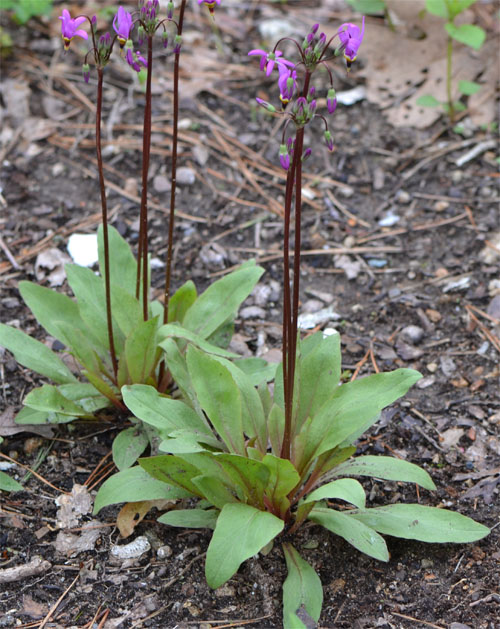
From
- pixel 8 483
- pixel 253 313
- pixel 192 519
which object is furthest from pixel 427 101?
pixel 8 483

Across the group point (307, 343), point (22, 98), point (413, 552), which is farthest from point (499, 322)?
point (22, 98)

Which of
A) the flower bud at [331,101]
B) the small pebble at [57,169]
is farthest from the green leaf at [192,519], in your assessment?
the small pebble at [57,169]

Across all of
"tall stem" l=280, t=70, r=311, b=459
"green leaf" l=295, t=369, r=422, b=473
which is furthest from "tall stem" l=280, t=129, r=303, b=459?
"green leaf" l=295, t=369, r=422, b=473

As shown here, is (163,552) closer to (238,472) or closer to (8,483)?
(238,472)

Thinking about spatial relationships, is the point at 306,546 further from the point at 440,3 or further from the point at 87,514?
the point at 440,3

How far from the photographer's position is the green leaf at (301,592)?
8.46 ft

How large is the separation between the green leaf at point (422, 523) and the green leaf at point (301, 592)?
0.27 meters

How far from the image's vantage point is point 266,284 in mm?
4359

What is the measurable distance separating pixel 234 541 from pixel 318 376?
85cm

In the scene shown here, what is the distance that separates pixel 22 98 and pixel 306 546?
4080mm

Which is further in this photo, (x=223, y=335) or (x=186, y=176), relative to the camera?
(x=186, y=176)

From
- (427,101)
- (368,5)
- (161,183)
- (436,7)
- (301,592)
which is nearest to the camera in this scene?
(301,592)

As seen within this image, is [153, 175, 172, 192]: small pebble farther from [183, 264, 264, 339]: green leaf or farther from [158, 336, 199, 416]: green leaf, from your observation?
[158, 336, 199, 416]: green leaf

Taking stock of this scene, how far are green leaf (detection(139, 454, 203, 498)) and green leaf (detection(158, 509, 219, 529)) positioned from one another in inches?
3.1
